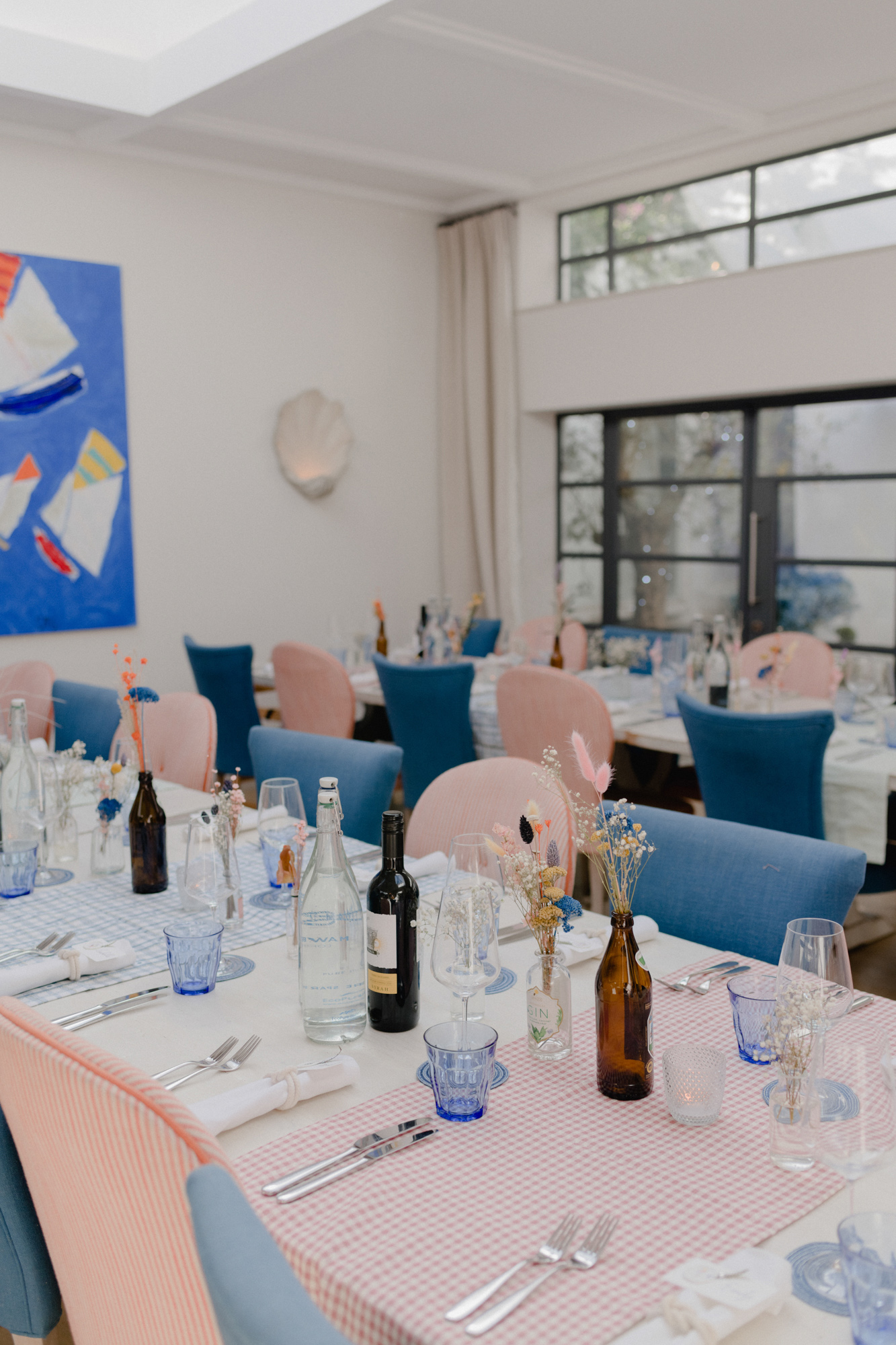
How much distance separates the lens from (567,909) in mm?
1442

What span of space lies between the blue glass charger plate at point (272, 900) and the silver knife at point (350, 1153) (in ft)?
2.56

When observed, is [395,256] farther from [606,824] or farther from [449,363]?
[606,824]

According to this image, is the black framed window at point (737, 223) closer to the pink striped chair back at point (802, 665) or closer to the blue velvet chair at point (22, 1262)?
the pink striped chair back at point (802, 665)

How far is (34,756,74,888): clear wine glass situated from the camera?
2.16m

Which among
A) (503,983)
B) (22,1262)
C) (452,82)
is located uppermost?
(452,82)

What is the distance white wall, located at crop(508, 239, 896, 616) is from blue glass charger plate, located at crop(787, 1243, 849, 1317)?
4710 millimetres

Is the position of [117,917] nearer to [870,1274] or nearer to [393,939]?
[393,939]

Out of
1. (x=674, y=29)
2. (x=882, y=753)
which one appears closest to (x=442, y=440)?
(x=674, y=29)

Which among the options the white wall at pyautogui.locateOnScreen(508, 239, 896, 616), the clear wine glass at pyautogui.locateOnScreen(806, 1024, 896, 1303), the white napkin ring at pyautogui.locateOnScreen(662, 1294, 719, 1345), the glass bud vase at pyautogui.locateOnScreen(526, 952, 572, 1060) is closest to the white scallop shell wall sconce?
the white wall at pyautogui.locateOnScreen(508, 239, 896, 616)

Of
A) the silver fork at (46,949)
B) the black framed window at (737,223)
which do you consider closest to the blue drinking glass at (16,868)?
the silver fork at (46,949)

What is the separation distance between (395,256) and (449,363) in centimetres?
68

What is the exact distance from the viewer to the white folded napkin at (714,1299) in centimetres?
90

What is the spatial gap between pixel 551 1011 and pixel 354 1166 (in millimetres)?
329

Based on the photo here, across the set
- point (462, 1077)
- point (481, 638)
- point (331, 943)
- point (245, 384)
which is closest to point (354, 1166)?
point (462, 1077)
